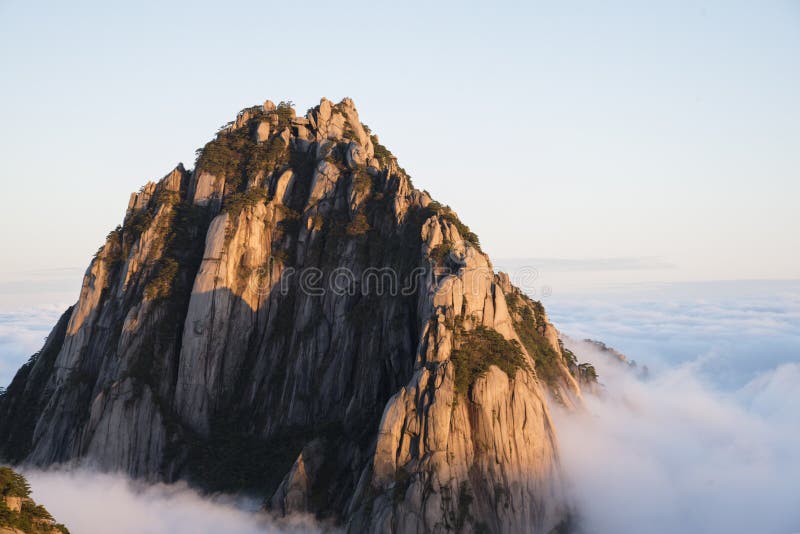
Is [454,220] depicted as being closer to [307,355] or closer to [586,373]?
[307,355]

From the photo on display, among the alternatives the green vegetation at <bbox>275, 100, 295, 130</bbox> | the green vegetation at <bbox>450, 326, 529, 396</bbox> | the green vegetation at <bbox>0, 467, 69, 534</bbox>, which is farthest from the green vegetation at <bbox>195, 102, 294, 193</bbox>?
the green vegetation at <bbox>0, 467, 69, 534</bbox>

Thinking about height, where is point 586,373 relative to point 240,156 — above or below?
below

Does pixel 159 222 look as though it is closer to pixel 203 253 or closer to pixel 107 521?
pixel 203 253

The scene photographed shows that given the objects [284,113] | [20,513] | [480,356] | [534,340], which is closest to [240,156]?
[284,113]

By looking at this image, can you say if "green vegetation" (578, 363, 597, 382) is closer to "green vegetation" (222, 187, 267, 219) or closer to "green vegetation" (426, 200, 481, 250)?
"green vegetation" (426, 200, 481, 250)

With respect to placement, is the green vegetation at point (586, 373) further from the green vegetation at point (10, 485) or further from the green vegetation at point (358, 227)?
the green vegetation at point (10, 485)

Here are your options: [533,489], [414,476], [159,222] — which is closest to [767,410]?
[533,489]
